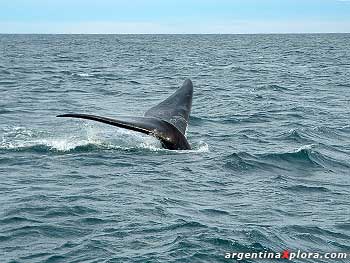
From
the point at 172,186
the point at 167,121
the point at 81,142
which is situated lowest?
the point at 172,186

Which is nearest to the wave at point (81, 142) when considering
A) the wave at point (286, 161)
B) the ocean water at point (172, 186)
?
the ocean water at point (172, 186)

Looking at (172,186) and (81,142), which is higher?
(81,142)

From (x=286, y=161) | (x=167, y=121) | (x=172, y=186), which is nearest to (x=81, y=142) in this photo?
(x=167, y=121)

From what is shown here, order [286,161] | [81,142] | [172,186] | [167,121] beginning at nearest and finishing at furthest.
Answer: [172,186], [167,121], [286,161], [81,142]

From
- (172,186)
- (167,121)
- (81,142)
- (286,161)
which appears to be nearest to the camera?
(172,186)

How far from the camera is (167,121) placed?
44.6 ft

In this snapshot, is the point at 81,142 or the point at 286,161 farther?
the point at 81,142

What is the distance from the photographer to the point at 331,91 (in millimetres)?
31953

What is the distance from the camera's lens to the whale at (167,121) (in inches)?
497

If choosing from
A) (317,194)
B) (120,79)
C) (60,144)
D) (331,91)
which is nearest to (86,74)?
(120,79)

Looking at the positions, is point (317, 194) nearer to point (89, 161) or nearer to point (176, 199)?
point (176, 199)

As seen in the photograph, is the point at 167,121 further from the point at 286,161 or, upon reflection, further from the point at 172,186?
the point at 286,161

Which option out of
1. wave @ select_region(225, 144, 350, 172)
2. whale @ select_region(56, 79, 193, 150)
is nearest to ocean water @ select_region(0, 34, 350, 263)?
wave @ select_region(225, 144, 350, 172)

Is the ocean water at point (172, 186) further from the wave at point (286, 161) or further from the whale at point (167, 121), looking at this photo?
the whale at point (167, 121)
